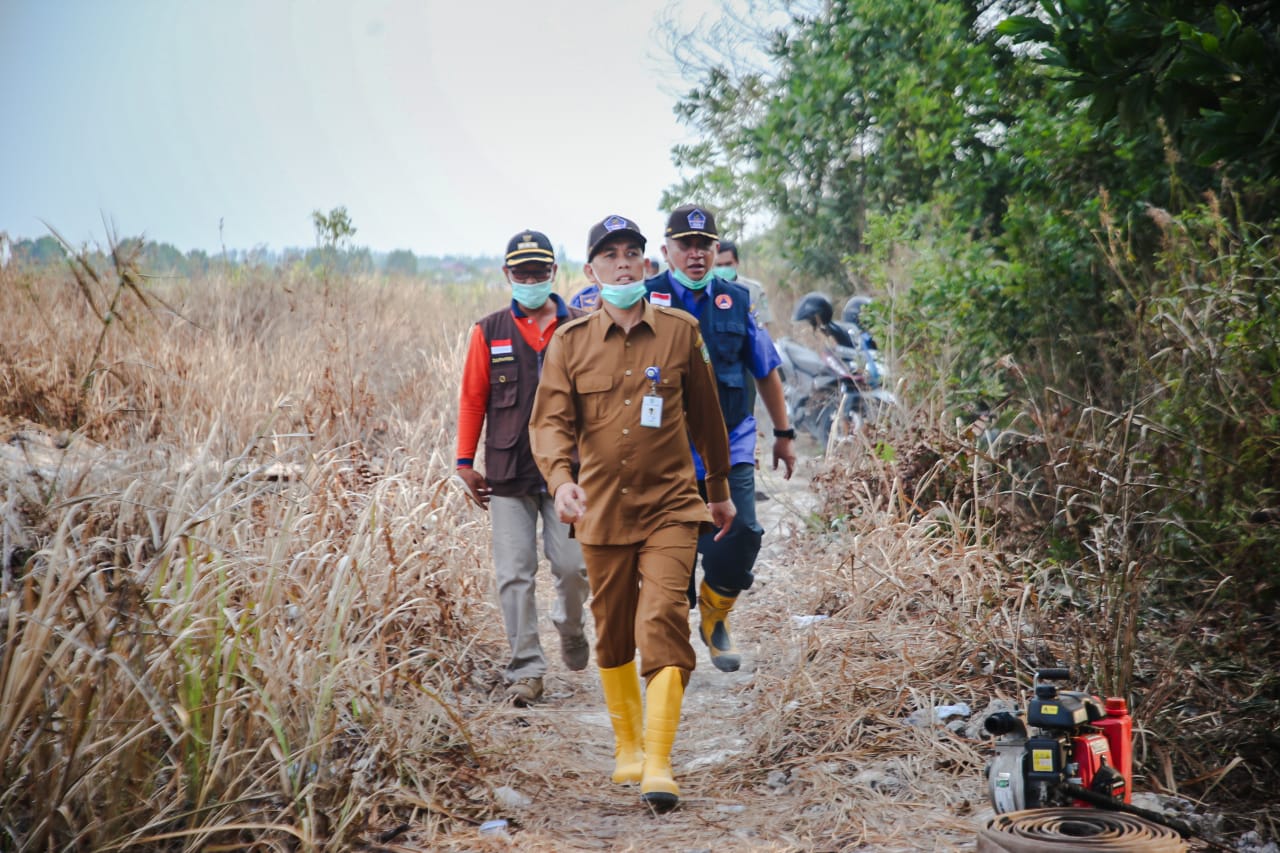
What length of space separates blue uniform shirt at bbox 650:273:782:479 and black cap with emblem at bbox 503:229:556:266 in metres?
0.59

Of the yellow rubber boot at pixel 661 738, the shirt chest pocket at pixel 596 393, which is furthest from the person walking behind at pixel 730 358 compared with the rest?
the yellow rubber boot at pixel 661 738

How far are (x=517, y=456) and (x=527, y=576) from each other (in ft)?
1.88

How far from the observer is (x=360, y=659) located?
4086 millimetres

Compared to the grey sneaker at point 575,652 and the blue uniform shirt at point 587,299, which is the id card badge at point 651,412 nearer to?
the grey sneaker at point 575,652

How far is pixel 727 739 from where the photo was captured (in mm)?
5293

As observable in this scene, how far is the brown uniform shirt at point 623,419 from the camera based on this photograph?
4512 mm

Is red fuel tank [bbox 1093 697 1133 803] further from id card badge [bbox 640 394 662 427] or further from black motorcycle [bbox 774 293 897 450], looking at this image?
black motorcycle [bbox 774 293 897 450]

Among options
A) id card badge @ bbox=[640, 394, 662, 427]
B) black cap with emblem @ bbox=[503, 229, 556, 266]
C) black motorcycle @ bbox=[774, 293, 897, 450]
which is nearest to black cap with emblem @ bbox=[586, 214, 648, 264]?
id card badge @ bbox=[640, 394, 662, 427]

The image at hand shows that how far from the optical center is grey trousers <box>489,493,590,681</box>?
19.0ft

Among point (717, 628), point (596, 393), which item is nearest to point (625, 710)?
point (596, 393)

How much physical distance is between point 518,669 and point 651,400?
188 cm

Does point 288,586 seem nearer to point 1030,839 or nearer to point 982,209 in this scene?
point 1030,839

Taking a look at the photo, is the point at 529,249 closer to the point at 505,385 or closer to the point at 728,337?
the point at 505,385

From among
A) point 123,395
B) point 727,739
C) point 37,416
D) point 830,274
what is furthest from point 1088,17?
point 830,274
